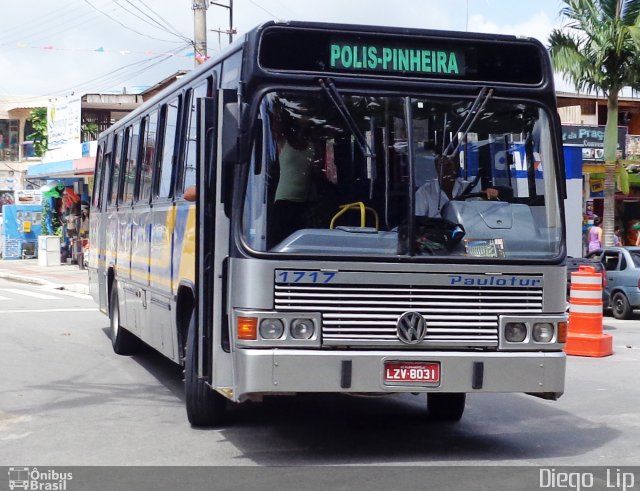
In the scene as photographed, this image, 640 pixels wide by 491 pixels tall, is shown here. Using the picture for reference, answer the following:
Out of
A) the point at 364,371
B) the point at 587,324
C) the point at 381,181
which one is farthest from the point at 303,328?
the point at 587,324

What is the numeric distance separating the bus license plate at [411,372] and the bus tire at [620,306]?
1483cm

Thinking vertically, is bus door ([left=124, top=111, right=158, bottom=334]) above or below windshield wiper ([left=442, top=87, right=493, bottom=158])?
below

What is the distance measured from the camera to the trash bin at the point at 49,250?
116ft

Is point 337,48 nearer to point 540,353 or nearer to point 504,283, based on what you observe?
point 504,283

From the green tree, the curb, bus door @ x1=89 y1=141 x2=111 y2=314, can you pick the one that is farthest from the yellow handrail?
the green tree

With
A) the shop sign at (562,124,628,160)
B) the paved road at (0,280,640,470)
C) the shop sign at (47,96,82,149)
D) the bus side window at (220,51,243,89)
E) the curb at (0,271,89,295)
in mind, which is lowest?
the curb at (0,271,89,295)

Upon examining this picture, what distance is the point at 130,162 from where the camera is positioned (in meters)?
12.5

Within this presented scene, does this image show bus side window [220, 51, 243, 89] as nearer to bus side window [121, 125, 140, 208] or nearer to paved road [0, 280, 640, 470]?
paved road [0, 280, 640, 470]

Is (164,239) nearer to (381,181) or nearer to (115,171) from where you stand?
(381,181)

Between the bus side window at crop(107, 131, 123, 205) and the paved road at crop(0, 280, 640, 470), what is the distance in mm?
2284

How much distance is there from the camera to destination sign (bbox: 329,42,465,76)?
7.38m

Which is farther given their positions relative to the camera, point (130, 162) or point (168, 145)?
point (130, 162)

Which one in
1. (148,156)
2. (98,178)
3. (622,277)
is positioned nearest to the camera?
(148,156)

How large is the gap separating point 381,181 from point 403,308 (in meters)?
0.92
